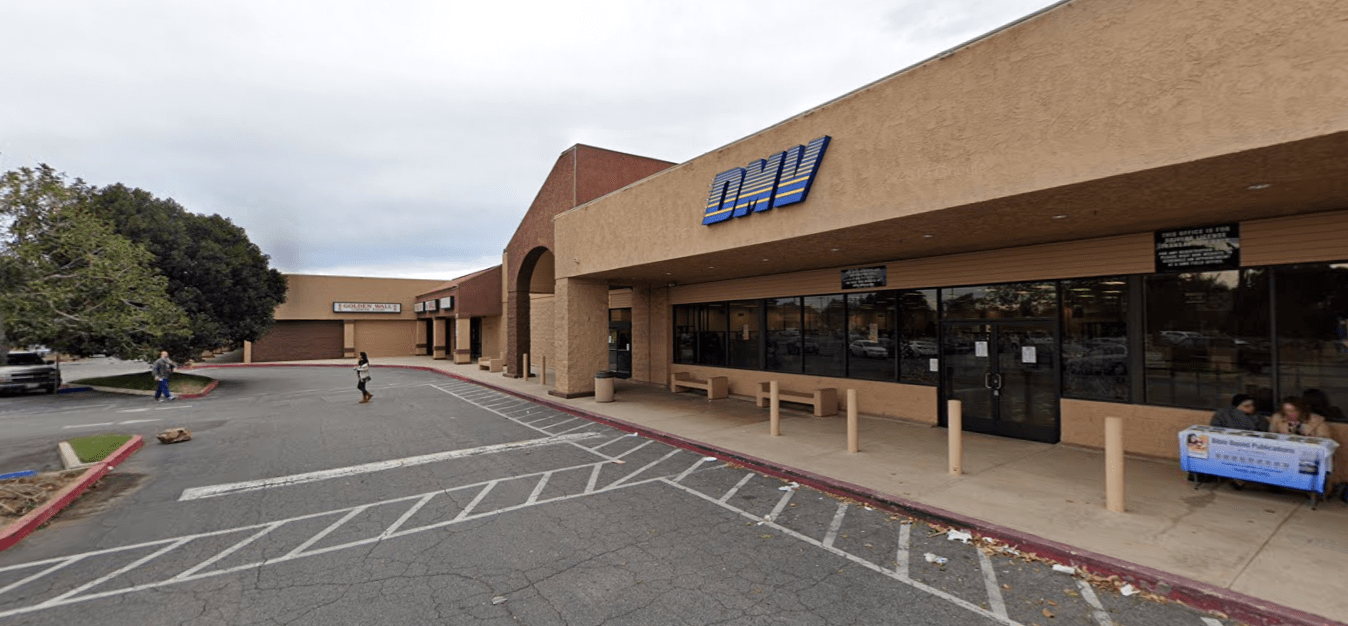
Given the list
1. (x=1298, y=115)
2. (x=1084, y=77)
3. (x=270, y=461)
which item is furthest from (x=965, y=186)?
(x=270, y=461)

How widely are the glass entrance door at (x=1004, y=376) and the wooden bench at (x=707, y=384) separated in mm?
6281

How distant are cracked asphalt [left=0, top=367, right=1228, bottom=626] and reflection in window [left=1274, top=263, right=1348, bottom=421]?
550 cm

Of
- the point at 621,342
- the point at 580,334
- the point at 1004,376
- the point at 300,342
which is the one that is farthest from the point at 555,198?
the point at 300,342

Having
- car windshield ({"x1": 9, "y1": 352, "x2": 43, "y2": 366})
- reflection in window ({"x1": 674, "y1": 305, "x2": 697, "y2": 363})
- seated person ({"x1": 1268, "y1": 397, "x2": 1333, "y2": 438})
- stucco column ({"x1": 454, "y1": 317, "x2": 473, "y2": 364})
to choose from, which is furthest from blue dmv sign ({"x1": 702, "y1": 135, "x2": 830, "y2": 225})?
car windshield ({"x1": 9, "y1": 352, "x2": 43, "y2": 366})

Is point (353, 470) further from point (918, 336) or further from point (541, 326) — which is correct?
point (541, 326)

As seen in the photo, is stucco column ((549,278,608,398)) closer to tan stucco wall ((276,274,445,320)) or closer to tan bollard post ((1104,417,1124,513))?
tan bollard post ((1104,417,1124,513))

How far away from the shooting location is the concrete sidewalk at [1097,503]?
4498mm

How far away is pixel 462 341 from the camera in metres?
32.8

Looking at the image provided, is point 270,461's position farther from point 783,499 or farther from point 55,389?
point 55,389

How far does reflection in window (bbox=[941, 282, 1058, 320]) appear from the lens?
945 cm

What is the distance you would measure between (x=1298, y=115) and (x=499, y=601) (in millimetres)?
→ 7770

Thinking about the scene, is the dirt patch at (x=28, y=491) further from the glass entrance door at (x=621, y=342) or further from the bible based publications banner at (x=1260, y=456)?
the bible based publications banner at (x=1260, y=456)

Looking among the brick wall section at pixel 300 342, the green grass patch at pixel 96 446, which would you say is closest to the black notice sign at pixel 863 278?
the green grass patch at pixel 96 446

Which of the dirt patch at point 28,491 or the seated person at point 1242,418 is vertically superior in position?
the seated person at point 1242,418
